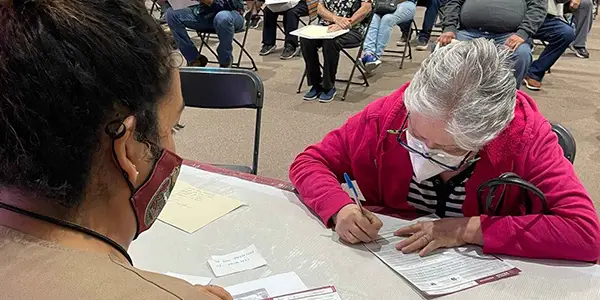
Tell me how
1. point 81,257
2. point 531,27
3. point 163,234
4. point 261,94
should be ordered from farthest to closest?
point 531,27 < point 261,94 < point 163,234 < point 81,257

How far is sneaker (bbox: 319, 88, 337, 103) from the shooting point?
13.4ft

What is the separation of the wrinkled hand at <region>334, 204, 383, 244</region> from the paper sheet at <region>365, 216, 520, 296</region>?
0.02 metres

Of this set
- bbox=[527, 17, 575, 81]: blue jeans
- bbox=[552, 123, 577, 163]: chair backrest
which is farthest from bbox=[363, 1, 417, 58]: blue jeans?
bbox=[552, 123, 577, 163]: chair backrest

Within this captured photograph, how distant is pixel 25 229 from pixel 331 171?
0.97m

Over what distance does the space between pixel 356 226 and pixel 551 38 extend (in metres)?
3.38

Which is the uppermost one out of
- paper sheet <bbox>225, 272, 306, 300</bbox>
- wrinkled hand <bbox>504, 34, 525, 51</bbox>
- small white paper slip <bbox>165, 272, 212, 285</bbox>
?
paper sheet <bbox>225, 272, 306, 300</bbox>

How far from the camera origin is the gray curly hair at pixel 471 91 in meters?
1.17

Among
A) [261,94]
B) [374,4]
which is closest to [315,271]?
[261,94]

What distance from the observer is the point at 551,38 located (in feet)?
13.3

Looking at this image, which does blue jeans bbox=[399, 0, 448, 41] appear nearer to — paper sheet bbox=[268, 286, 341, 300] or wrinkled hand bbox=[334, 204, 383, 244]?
wrinkled hand bbox=[334, 204, 383, 244]

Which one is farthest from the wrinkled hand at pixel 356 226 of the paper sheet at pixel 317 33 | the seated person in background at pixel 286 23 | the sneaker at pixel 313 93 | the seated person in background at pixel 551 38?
the seated person in background at pixel 286 23

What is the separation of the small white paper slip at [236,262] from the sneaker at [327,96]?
2.91 m

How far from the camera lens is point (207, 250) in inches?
49.5

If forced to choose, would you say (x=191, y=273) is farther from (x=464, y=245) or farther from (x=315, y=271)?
(x=464, y=245)
